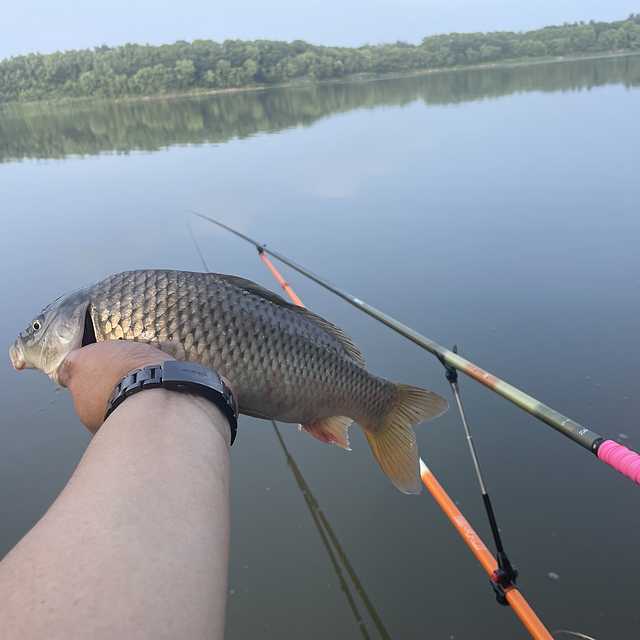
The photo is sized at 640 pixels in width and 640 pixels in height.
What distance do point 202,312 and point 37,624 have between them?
826 millimetres

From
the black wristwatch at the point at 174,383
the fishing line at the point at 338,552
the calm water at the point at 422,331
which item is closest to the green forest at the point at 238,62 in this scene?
the calm water at the point at 422,331

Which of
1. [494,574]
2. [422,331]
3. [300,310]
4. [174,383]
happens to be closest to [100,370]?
[174,383]

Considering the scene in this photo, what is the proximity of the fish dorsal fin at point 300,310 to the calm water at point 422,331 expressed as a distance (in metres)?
0.71

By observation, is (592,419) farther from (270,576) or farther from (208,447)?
(208,447)

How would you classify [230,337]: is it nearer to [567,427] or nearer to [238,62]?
[567,427]

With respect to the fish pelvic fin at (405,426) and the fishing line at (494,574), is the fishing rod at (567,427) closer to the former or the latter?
the fish pelvic fin at (405,426)

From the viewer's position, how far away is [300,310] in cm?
128

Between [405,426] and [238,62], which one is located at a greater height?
[238,62]

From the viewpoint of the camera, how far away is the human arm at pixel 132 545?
14.1 inches

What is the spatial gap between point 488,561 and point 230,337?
76 cm

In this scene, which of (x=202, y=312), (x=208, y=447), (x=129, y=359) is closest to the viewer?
(x=208, y=447)

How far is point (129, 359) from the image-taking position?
787mm

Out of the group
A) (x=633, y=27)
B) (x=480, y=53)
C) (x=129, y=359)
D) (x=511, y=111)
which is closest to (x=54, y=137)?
→ (x=511, y=111)

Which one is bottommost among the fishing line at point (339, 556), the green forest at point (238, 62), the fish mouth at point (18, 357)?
the fishing line at point (339, 556)
